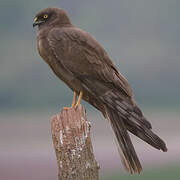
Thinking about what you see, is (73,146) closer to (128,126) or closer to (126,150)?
(126,150)

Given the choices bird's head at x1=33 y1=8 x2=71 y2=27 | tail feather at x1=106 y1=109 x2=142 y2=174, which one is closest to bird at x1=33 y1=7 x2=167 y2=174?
tail feather at x1=106 y1=109 x2=142 y2=174

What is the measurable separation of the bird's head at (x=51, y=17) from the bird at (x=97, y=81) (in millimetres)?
139

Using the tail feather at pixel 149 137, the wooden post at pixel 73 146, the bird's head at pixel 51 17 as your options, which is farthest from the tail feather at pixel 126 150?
the bird's head at pixel 51 17

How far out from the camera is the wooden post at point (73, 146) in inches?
174

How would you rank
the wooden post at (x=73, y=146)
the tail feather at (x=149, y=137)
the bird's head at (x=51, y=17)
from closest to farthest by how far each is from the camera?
the wooden post at (x=73, y=146), the tail feather at (x=149, y=137), the bird's head at (x=51, y=17)

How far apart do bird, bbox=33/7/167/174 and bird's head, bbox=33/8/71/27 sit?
0.46 ft

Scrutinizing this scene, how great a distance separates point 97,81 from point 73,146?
3.90 feet

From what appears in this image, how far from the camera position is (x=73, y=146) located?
448cm

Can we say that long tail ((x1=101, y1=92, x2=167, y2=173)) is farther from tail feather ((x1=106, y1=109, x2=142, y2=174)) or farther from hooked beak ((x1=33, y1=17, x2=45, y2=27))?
hooked beak ((x1=33, y1=17, x2=45, y2=27))

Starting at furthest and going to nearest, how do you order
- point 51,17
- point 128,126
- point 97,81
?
point 51,17 < point 97,81 < point 128,126

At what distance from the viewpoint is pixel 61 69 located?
206 inches

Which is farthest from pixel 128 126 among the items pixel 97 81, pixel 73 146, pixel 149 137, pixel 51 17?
pixel 51 17

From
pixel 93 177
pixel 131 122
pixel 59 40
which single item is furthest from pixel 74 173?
pixel 59 40

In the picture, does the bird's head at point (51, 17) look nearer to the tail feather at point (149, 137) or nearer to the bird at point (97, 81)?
the bird at point (97, 81)
